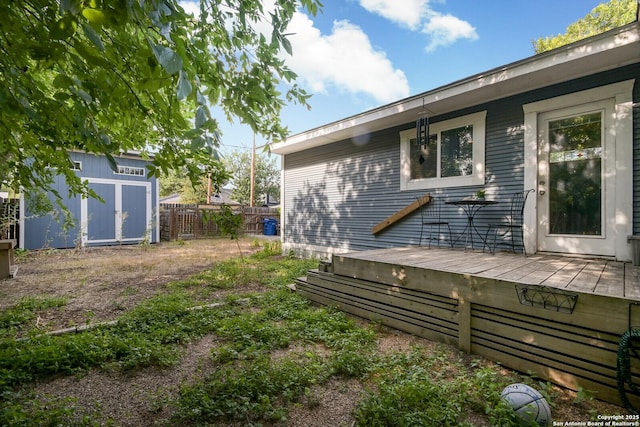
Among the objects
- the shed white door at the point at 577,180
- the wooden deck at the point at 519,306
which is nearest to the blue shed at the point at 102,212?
the wooden deck at the point at 519,306

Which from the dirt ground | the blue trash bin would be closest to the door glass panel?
the dirt ground

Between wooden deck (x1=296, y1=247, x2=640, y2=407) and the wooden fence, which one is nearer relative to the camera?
A: wooden deck (x1=296, y1=247, x2=640, y2=407)

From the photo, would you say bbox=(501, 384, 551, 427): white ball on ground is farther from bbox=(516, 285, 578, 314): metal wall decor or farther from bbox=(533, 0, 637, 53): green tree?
bbox=(533, 0, 637, 53): green tree

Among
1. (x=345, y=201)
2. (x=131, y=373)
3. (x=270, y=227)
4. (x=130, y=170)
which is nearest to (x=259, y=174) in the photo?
(x=270, y=227)

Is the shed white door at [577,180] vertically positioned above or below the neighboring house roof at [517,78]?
below

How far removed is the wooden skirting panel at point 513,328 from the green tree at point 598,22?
18.6 metres

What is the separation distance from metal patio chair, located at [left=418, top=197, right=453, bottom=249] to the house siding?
0.12m

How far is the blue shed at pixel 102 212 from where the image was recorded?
910 centimetres

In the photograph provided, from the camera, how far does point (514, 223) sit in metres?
4.37

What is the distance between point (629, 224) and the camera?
3498mm

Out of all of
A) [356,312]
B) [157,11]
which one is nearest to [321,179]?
[356,312]

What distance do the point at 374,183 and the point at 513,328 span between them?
409cm

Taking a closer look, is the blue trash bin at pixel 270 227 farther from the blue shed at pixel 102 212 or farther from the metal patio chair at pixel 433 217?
the metal patio chair at pixel 433 217

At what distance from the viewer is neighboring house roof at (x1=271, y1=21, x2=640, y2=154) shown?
335 centimetres
